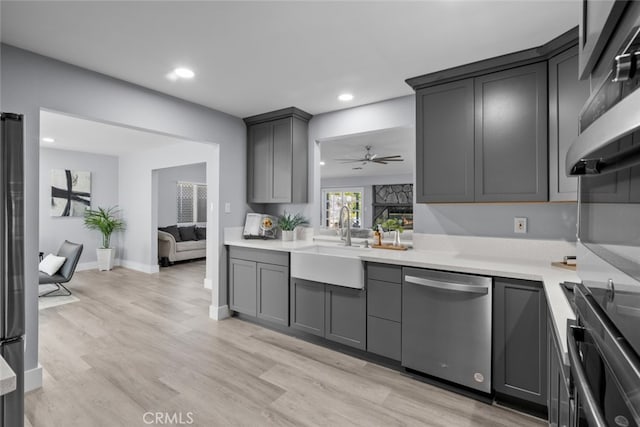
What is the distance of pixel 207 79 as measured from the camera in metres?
2.77

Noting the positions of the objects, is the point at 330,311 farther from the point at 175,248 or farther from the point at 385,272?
the point at 175,248

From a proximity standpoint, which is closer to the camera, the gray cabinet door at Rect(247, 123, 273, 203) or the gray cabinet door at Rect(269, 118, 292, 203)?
the gray cabinet door at Rect(269, 118, 292, 203)

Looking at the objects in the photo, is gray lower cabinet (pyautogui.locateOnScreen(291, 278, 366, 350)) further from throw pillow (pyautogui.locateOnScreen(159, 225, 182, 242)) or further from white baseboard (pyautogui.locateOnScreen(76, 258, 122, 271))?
white baseboard (pyautogui.locateOnScreen(76, 258, 122, 271))

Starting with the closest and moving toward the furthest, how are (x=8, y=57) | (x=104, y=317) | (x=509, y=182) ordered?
1. (x=8, y=57)
2. (x=509, y=182)
3. (x=104, y=317)

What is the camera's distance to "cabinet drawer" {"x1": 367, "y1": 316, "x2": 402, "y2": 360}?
8.02 ft

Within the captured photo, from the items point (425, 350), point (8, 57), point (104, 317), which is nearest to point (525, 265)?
point (425, 350)

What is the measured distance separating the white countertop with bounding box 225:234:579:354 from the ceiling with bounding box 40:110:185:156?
129 inches

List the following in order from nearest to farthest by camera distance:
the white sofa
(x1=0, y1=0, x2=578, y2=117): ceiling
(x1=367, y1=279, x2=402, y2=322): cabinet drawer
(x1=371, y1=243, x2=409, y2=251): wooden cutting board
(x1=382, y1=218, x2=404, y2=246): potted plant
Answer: (x1=0, y1=0, x2=578, y2=117): ceiling
(x1=367, y1=279, x2=402, y2=322): cabinet drawer
(x1=371, y1=243, x2=409, y2=251): wooden cutting board
(x1=382, y1=218, x2=404, y2=246): potted plant
the white sofa

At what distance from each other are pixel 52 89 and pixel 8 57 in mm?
277

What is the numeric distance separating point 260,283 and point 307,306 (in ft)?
2.15

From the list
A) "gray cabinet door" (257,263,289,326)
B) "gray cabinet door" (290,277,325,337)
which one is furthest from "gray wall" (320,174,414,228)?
"gray cabinet door" (290,277,325,337)

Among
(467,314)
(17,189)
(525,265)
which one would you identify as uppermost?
(17,189)

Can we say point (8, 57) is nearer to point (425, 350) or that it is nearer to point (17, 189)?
point (17, 189)

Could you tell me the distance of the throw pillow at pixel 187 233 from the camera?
7324 mm
